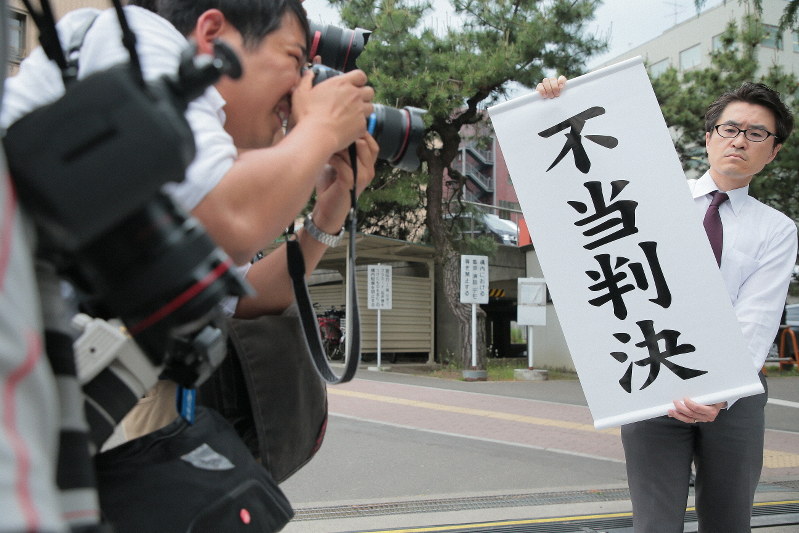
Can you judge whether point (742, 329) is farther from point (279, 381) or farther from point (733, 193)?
point (279, 381)

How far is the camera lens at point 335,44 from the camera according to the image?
159 cm

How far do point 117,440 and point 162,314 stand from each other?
49 centimetres

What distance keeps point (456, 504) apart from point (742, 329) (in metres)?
2.55

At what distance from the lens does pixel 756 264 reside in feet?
7.70

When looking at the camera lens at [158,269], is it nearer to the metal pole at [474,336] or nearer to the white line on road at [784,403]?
the white line on road at [784,403]

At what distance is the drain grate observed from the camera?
4.16m

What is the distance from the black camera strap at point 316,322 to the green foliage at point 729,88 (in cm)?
1249

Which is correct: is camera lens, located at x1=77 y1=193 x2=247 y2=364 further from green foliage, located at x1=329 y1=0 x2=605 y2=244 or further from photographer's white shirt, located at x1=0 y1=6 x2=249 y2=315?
green foliage, located at x1=329 y1=0 x2=605 y2=244

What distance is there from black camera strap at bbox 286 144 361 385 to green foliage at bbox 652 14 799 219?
12.5 m

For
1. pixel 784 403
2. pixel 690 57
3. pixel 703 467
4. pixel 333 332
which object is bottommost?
pixel 784 403

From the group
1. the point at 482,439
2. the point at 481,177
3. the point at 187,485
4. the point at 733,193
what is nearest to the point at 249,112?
the point at 187,485

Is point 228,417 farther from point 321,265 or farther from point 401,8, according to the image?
point 321,265

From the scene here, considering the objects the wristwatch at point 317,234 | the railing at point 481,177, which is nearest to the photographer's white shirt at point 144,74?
the wristwatch at point 317,234

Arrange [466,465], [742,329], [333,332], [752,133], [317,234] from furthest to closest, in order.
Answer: [333,332] < [466,465] < [752,133] < [742,329] < [317,234]
